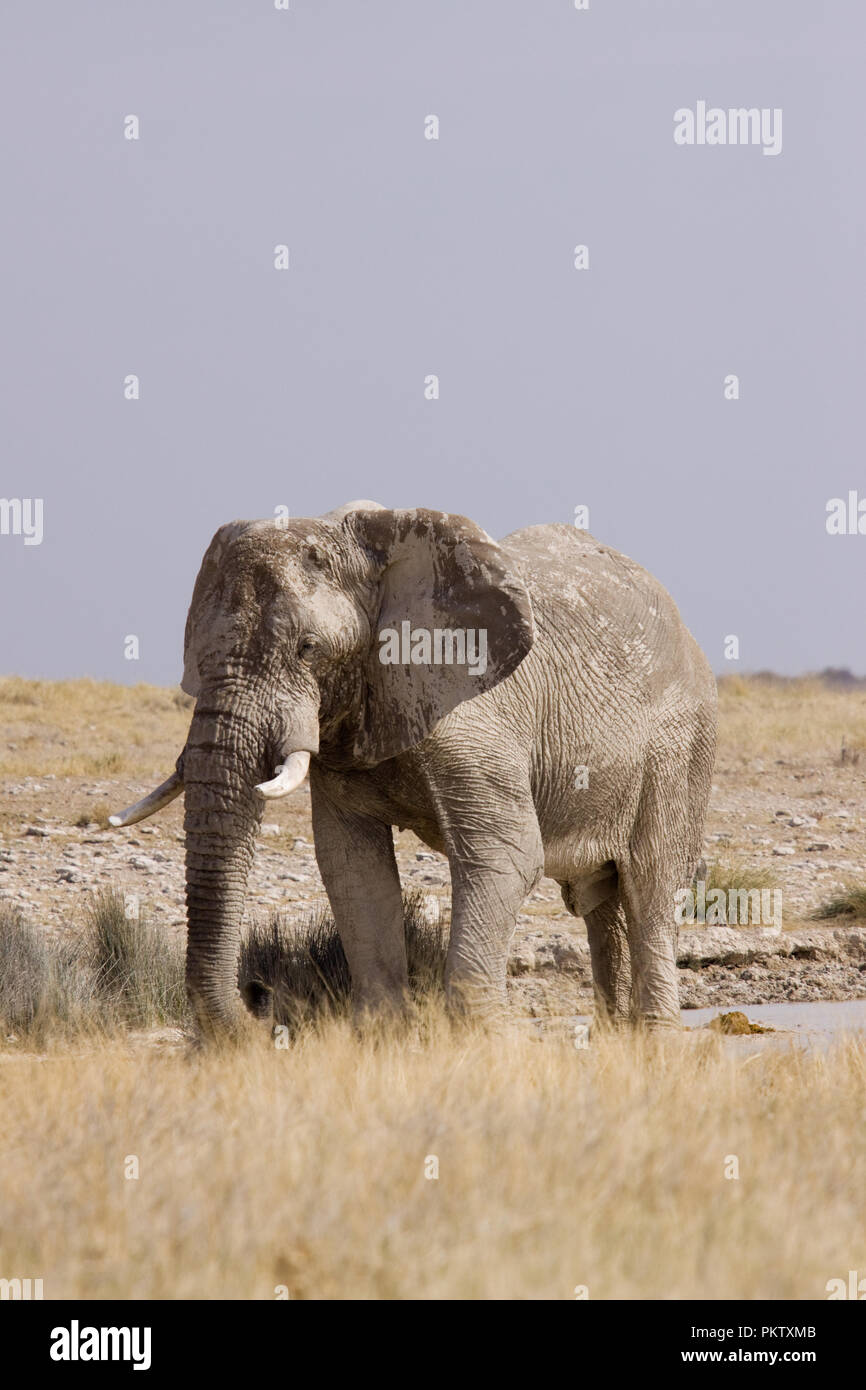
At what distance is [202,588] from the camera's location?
304 inches

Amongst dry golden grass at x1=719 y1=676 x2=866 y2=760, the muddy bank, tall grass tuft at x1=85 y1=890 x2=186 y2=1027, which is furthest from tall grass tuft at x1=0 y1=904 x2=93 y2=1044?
dry golden grass at x1=719 y1=676 x2=866 y2=760

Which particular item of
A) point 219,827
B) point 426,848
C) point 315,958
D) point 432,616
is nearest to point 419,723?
point 432,616

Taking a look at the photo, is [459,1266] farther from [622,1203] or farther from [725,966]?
[725,966]

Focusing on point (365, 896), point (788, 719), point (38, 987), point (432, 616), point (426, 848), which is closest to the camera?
point (432, 616)

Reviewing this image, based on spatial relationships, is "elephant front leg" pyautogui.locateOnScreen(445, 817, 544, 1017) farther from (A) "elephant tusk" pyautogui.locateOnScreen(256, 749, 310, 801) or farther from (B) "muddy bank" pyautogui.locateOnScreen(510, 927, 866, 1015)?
(B) "muddy bank" pyautogui.locateOnScreen(510, 927, 866, 1015)

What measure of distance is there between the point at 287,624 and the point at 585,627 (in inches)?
81.3

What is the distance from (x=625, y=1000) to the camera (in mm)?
10148

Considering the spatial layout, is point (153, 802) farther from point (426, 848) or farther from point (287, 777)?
point (426, 848)

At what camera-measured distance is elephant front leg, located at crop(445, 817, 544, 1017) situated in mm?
7836

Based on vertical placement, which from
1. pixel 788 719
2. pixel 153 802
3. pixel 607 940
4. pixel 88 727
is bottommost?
pixel 607 940

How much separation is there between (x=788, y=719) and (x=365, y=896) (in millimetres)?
26950

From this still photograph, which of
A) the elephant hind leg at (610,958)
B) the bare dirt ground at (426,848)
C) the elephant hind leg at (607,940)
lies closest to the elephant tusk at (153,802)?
the elephant hind leg at (607,940)
